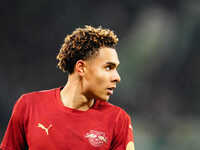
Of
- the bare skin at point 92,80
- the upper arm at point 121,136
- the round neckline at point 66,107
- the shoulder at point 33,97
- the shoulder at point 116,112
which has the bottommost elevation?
the upper arm at point 121,136

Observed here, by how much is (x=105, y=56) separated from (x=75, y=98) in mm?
437

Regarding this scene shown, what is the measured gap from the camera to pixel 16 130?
2.80 meters

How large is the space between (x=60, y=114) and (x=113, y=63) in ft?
2.01

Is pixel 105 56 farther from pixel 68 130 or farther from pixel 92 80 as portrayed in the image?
pixel 68 130

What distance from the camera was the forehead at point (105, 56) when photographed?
2760 mm

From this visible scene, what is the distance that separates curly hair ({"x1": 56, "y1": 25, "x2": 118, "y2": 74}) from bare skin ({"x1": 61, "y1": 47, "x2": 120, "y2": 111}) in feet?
0.18

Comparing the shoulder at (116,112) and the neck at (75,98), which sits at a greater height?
the neck at (75,98)

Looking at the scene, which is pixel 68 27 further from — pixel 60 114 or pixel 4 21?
pixel 60 114

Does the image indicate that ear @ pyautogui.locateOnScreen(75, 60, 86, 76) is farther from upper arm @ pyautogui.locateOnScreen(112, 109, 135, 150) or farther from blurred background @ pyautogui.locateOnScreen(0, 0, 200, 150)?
blurred background @ pyautogui.locateOnScreen(0, 0, 200, 150)

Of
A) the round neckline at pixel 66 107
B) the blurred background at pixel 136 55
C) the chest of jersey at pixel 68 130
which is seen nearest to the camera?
the chest of jersey at pixel 68 130

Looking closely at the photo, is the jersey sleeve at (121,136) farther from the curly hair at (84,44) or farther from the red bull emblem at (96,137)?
the curly hair at (84,44)

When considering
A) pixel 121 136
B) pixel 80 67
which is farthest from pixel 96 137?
pixel 80 67

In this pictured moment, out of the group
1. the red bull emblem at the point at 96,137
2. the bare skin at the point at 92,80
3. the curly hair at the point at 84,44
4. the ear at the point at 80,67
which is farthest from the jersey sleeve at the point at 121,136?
the curly hair at the point at 84,44

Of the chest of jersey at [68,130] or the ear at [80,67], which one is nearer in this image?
the chest of jersey at [68,130]
